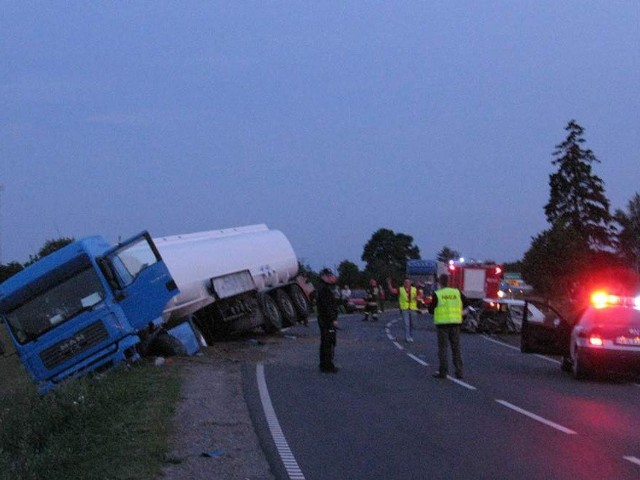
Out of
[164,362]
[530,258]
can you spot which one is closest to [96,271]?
[164,362]

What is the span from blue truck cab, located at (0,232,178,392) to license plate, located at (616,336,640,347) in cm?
948

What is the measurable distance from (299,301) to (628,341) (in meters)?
16.4

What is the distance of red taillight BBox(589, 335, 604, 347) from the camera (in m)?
19.1

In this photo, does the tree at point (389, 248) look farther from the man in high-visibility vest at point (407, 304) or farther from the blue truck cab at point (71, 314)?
the blue truck cab at point (71, 314)

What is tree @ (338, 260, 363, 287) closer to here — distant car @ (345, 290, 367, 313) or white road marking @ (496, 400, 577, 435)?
distant car @ (345, 290, 367, 313)

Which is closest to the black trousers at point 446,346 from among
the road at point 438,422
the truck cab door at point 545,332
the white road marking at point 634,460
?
the road at point 438,422

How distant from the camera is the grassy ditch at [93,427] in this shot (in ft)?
32.2

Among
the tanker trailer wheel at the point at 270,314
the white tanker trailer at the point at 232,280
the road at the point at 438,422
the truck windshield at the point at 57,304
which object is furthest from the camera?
the tanker trailer wheel at the point at 270,314

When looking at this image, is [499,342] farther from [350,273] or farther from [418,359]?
[350,273]

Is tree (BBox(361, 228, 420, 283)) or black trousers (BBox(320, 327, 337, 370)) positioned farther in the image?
tree (BBox(361, 228, 420, 283))

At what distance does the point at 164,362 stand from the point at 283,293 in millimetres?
10803

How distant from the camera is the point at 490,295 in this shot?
47.9 m

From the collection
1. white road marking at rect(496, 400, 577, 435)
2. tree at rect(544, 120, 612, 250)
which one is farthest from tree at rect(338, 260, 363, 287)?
white road marking at rect(496, 400, 577, 435)

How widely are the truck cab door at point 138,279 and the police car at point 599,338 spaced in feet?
26.0
